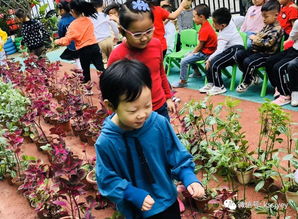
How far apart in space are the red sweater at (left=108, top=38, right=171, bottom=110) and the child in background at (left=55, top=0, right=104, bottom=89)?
299cm

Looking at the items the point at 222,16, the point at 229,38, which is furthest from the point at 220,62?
the point at 222,16

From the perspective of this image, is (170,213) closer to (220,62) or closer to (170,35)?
(220,62)

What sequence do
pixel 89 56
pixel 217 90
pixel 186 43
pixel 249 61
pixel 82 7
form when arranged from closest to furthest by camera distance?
pixel 249 61
pixel 217 90
pixel 82 7
pixel 89 56
pixel 186 43

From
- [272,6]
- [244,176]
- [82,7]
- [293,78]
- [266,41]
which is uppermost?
[82,7]

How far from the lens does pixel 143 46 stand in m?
2.40

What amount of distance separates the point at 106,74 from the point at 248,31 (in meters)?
4.94

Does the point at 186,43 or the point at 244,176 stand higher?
the point at 186,43

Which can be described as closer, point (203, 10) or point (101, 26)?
point (203, 10)

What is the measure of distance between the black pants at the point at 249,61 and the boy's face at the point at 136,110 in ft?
11.6

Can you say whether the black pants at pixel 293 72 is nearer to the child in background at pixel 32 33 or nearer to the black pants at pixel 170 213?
the black pants at pixel 170 213

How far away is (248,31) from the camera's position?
5906mm

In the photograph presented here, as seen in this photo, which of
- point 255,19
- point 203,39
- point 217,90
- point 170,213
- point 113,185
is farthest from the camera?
point 255,19

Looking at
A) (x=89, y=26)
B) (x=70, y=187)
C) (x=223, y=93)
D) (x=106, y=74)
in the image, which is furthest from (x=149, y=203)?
(x=89, y=26)

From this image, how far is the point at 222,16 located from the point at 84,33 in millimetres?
2225
